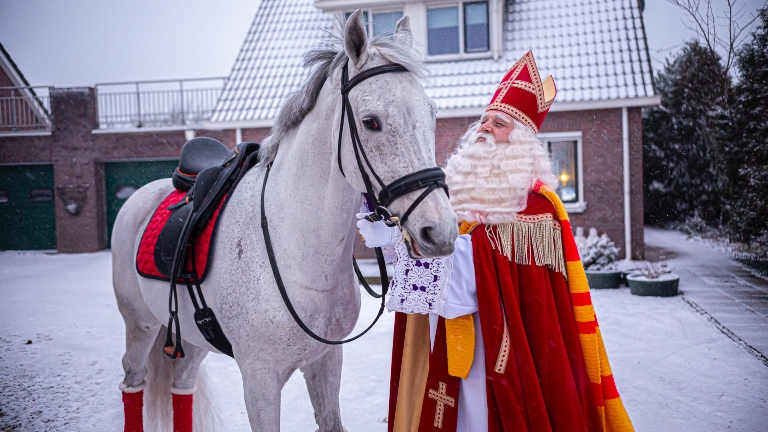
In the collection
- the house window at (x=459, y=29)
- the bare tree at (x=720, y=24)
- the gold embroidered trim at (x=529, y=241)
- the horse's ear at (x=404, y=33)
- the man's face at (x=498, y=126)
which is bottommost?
the gold embroidered trim at (x=529, y=241)

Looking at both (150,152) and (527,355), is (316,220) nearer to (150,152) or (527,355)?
(527,355)

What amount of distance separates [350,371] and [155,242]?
2905 mm

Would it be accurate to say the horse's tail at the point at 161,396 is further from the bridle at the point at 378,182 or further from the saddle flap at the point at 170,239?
the bridle at the point at 378,182

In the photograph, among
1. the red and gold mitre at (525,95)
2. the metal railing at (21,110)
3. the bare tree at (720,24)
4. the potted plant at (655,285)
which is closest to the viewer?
the red and gold mitre at (525,95)

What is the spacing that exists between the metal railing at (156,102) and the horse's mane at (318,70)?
44.6 ft

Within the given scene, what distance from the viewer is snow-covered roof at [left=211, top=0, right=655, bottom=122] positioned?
1018cm

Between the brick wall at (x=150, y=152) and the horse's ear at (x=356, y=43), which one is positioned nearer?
the horse's ear at (x=356, y=43)

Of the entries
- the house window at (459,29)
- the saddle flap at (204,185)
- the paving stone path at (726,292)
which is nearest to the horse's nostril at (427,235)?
the saddle flap at (204,185)

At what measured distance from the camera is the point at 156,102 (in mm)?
14688

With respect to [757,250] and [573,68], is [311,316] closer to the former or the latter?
[757,250]

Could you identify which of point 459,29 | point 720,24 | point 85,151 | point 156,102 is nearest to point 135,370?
point 720,24

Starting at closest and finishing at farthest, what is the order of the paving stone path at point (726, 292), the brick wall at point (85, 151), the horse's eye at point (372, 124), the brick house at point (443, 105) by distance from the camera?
the horse's eye at point (372, 124) → the paving stone path at point (726, 292) → the brick house at point (443, 105) → the brick wall at point (85, 151)

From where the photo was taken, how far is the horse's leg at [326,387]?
2041 millimetres

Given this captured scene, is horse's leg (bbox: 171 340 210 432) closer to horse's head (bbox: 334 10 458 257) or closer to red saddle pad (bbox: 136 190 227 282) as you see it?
red saddle pad (bbox: 136 190 227 282)
